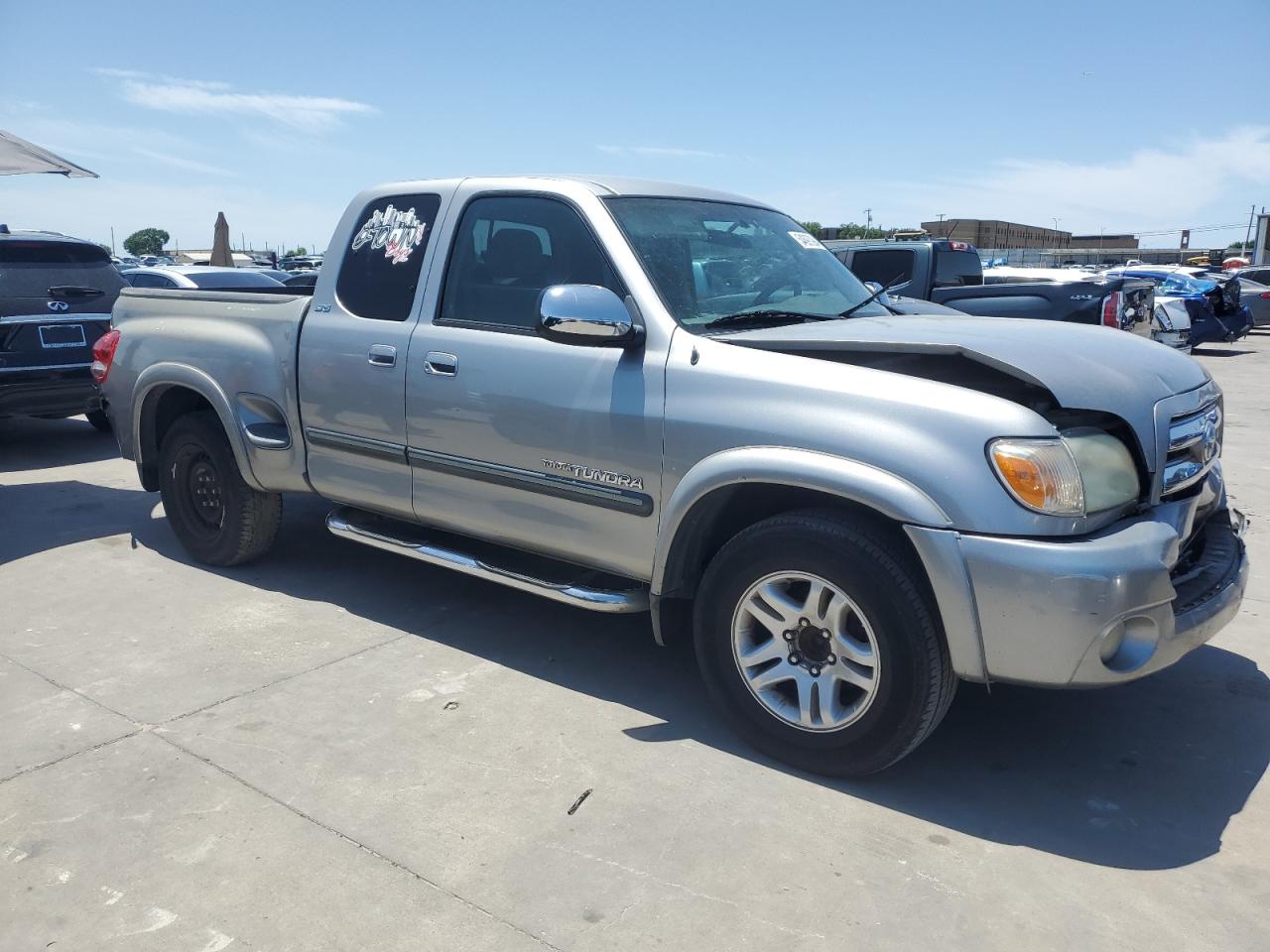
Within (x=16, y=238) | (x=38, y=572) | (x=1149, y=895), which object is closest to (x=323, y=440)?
(x=38, y=572)

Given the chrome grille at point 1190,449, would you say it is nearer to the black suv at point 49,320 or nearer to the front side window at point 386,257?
the front side window at point 386,257

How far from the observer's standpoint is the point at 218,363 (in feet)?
16.6

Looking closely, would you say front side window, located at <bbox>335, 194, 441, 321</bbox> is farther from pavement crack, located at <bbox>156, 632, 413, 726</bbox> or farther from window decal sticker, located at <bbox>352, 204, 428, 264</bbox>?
pavement crack, located at <bbox>156, 632, 413, 726</bbox>

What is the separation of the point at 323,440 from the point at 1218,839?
12.4 feet

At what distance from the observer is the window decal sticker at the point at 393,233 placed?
14.7ft

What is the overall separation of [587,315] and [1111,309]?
7.72 metres

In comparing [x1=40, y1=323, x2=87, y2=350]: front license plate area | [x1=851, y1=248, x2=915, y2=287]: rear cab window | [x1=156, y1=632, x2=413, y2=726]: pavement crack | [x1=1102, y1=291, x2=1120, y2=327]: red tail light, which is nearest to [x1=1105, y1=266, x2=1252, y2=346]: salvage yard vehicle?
[x1=1102, y1=291, x2=1120, y2=327]: red tail light

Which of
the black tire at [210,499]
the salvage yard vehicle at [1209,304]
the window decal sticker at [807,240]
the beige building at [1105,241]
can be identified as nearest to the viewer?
the window decal sticker at [807,240]

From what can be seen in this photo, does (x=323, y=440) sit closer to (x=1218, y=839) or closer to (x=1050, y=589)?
→ (x=1050, y=589)

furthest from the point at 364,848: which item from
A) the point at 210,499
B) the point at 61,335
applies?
the point at 61,335

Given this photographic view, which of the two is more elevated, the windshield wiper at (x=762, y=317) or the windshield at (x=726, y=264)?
the windshield at (x=726, y=264)

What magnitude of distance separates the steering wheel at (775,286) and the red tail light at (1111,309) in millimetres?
6484

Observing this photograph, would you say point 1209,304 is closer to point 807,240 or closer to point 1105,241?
point 807,240

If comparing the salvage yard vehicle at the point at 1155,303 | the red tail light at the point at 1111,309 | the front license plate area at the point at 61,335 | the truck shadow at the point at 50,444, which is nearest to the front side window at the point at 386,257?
the front license plate area at the point at 61,335
